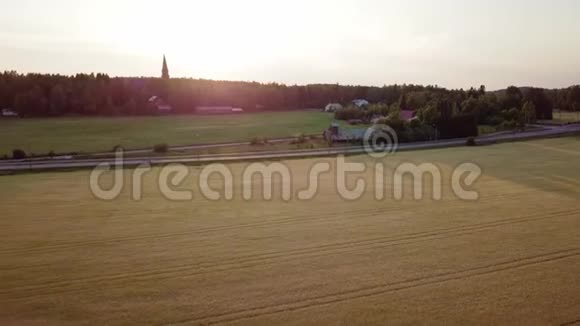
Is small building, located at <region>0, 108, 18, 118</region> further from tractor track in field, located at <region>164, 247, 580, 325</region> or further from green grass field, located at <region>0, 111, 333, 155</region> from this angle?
tractor track in field, located at <region>164, 247, 580, 325</region>

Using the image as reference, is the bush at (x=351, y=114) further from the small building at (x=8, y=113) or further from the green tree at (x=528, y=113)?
the small building at (x=8, y=113)

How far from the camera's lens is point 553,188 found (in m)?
27.0

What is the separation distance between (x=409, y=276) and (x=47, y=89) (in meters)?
94.8

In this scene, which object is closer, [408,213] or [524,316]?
[524,316]

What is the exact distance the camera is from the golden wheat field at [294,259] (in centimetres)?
1167

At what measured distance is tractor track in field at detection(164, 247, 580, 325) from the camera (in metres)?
11.4

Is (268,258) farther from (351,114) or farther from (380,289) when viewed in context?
(351,114)

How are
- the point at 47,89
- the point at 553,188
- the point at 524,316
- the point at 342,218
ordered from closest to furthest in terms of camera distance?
1. the point at 524,316
2. the point at 342,218
3. the point at 553,188
4. the point at 47,89

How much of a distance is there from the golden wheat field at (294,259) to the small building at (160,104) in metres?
74.4

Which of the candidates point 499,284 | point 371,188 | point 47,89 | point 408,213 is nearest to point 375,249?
point 499,284

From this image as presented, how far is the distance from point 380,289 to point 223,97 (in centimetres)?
10697

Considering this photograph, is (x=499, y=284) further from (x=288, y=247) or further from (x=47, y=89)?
(x=47, y=89)

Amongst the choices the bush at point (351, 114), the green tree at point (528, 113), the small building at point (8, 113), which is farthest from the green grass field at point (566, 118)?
the small building at point (8, 113)

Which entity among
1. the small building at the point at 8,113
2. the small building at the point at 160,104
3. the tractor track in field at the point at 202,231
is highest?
the small building at the point at 160,104
